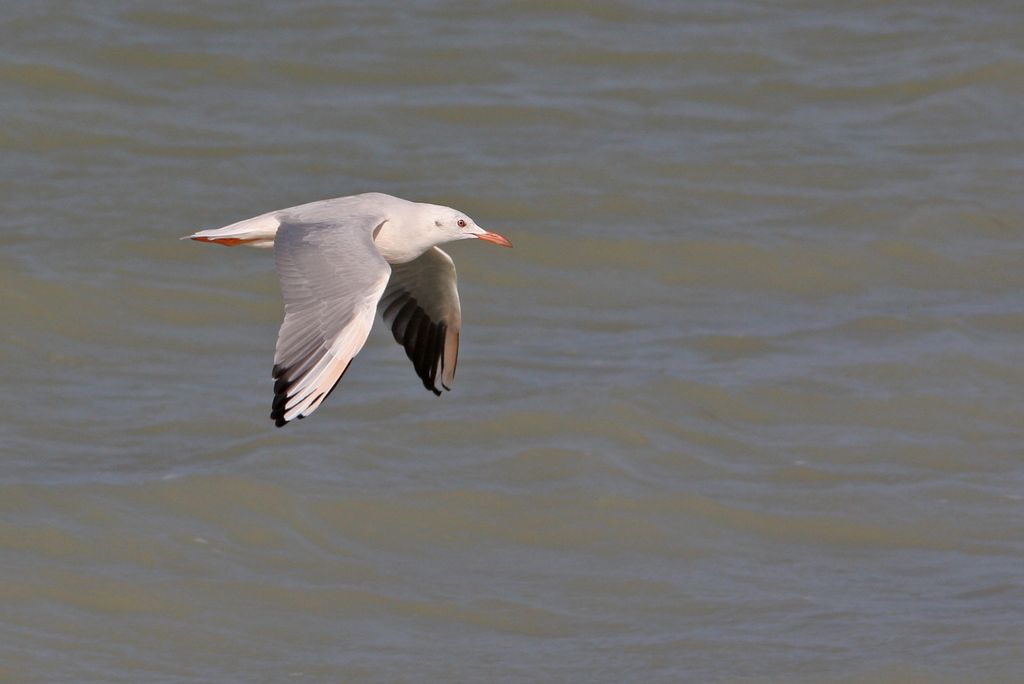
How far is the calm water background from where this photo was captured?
8.20 meters

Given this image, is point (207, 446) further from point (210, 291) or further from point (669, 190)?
point (669, 190)

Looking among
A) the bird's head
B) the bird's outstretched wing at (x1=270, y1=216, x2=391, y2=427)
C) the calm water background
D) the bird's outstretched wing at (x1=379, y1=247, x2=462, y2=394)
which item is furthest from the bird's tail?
the calm water background

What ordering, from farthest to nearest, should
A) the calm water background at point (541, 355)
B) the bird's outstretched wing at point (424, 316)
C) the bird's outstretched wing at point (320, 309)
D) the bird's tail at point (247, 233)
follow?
the calm water background at point (541, 355) → the bird's outstretched wing at point (424, 316) → the bird's tail at point (247, 233) → the bird's outstretched wing at point (320, 309)

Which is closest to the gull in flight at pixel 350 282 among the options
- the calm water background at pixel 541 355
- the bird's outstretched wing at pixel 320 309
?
the bird's outstretched wing at pixel 320 309

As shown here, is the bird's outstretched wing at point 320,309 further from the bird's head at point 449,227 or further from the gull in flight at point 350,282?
the bird's head at point 449,227

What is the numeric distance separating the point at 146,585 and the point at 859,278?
5.60 metres

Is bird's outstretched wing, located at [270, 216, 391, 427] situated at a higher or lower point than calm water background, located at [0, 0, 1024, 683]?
higher

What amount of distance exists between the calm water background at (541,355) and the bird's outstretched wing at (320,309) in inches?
78.9

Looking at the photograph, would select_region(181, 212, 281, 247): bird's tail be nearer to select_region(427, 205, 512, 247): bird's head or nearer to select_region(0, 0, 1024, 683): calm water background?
select_region(427, 205, 512, 247): bird's head

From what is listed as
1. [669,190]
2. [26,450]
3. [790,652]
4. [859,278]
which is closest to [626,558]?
[790,652]

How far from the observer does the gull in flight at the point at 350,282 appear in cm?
595

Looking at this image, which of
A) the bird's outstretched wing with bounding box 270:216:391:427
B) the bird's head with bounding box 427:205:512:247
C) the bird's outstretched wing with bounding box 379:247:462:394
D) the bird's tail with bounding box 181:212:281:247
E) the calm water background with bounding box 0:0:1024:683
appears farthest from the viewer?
the calm water background with bounding box 0:0:1024:683

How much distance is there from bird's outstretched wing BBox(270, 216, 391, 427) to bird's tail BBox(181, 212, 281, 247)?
271 mm

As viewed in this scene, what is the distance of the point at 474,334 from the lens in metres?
11.2
